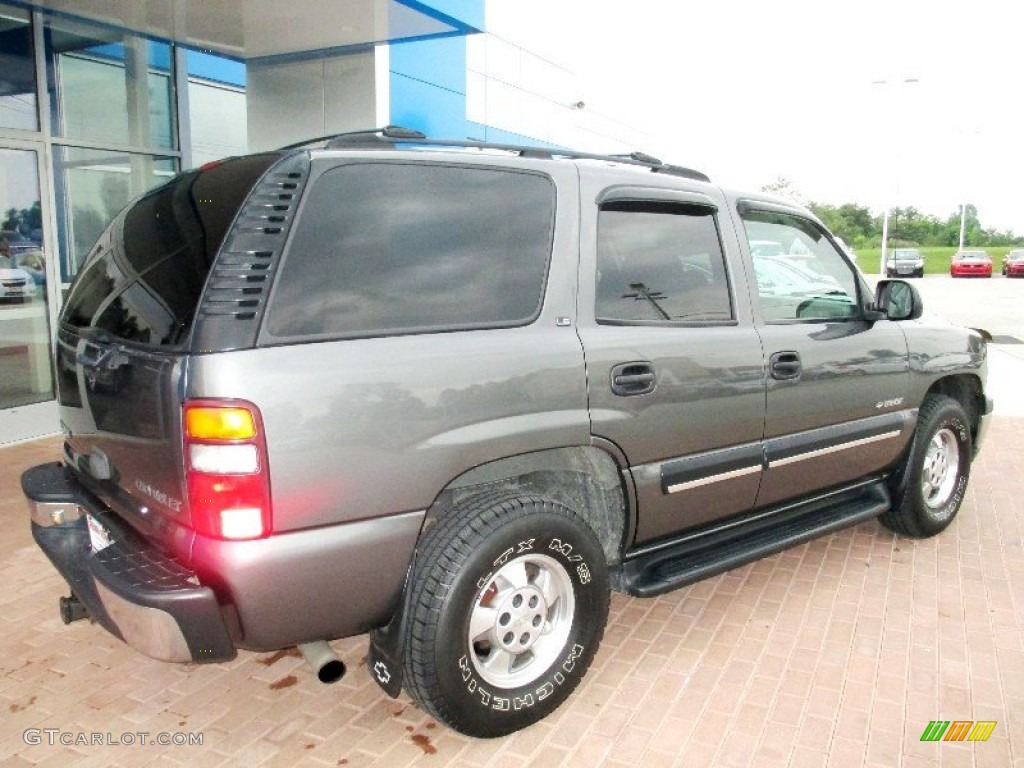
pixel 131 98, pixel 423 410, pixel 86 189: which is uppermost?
pixel 131 98

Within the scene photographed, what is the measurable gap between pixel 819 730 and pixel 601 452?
1244 millimetres

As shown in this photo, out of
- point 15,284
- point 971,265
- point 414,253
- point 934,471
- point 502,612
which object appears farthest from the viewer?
point 971,265

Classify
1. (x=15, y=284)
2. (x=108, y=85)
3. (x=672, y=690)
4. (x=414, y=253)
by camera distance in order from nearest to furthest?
(x=414, y=253), (x=672, y=690), (x=15, y=284), (x=108, y=85)

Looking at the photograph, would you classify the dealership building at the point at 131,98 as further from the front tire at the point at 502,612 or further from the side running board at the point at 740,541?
the side running board at the point at 740,541

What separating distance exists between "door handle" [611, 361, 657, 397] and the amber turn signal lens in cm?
133

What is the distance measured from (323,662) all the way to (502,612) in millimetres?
616

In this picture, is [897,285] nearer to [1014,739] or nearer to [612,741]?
[1014,739]

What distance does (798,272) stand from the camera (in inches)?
162

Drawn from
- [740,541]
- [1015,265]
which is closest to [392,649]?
[740,541]

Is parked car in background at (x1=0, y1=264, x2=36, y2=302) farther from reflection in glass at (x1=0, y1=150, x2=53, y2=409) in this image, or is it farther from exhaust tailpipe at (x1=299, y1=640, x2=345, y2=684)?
exhaust tailpipe at (x1=299, y1=640, x2=345, y2=684)

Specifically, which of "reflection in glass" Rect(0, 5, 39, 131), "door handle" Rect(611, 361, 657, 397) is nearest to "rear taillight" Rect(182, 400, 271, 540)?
"door handle" Rect(611, 361, 657, 397)

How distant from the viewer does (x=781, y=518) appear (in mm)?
3883

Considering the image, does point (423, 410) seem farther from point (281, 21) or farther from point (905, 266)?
point (905, 266)

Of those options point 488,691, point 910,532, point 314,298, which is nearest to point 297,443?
point 314,298
